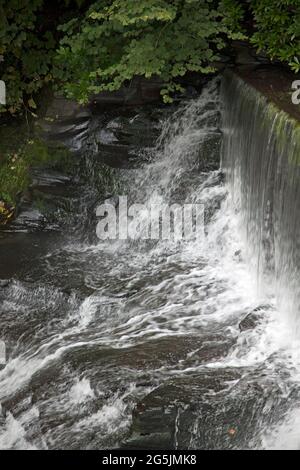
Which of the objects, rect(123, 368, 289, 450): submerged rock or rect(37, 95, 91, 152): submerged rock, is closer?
rect(123, 368, 289, 450): submerged rock

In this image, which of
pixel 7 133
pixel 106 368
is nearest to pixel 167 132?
pixel 7 133

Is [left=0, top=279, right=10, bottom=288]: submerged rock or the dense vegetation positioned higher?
the dense vegetation

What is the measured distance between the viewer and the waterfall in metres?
5.41

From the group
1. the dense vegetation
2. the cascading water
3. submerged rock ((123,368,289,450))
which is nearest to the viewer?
submerged rock ((123,368,289,450))

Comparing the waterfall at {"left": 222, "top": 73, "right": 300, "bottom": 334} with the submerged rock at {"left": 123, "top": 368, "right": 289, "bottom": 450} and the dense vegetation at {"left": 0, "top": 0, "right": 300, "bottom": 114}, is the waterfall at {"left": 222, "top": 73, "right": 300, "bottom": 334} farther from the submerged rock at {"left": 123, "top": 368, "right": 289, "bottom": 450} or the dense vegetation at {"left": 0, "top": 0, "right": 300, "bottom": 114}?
the submerged rock at {"left": 123, "top": 368, "right": 289, "bottom": 450}

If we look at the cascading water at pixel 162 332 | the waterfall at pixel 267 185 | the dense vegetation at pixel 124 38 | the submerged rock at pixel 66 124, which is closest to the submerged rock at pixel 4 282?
the cascading water at pixel 162 332

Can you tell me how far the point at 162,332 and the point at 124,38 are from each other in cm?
357

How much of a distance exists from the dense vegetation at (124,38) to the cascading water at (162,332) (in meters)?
0.65

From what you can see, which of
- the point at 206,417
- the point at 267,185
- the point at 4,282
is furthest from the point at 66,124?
the point at 206,417

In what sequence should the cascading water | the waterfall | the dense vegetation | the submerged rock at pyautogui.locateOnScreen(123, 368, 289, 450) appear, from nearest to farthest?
the submerged rock at pyautogui.locateOnScreen(123, 368, 289, 450)
the cascading water
the waterfall
the dense vegetation

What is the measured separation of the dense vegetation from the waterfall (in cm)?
56

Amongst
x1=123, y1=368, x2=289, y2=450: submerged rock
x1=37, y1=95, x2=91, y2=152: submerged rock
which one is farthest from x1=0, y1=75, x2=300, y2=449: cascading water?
x1=37, y1=95, x2=91, y2=152: submerged rock

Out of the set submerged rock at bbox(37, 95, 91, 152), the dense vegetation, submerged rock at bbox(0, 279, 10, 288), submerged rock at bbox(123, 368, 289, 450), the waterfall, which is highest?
the dense vegetation
